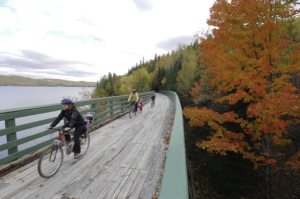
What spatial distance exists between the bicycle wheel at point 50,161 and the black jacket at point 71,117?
570mm

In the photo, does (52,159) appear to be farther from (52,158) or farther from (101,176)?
(101,176)

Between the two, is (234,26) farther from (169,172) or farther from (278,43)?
(169,172)

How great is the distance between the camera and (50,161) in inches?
139

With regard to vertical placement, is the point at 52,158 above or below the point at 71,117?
below

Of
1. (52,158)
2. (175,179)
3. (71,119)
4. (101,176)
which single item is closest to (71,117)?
(71,119)

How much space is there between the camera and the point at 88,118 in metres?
5.09

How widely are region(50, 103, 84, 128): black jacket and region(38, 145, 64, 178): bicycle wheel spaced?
57cm

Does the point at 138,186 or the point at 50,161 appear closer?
the point at 138,186

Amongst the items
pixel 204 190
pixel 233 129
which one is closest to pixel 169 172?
pixel 233 129

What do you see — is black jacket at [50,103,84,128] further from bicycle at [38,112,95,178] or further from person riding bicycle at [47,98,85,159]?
bicycle at [38,112,95,178]

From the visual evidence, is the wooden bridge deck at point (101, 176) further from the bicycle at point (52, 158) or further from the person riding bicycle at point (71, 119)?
the person riding bicycle at point (71, 119)

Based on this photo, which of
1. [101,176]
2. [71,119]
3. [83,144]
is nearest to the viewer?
[101,176]

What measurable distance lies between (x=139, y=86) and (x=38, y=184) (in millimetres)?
62796

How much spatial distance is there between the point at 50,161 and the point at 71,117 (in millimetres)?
1029
